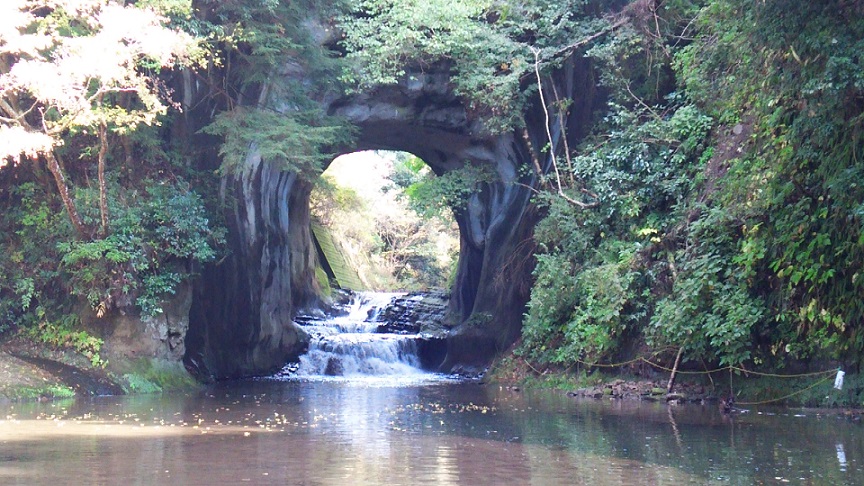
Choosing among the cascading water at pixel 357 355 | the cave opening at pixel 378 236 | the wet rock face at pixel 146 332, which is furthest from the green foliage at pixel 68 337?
the cave opening at pixel 378 236

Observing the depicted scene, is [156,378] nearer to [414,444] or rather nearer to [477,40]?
[414,444]

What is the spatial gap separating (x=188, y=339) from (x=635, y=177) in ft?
31.4

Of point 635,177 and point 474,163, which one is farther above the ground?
point 474,163

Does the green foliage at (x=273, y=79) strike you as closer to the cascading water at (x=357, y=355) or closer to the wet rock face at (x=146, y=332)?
the wet rock face at (x=146, y=332)

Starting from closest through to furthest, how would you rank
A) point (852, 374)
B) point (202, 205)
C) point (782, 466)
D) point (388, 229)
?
point (782, 466), point (852, 374), point (202, 205), point (388, 229)

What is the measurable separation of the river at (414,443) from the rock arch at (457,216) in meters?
Answer: 6.31

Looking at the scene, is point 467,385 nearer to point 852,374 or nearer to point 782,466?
point 852,374

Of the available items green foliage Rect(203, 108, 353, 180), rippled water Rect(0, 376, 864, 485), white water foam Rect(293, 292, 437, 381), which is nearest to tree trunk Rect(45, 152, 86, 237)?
green foliage Rect(203, 108, 353, 180)

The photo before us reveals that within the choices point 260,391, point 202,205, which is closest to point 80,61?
point 202,205

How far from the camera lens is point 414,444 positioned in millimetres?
8234

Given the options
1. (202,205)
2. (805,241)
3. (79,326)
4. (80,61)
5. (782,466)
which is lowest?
(782,466)

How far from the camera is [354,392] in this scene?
15766mm

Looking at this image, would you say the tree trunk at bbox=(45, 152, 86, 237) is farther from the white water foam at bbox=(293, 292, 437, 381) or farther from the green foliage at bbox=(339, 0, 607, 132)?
the white water foam at bbox=(293, 292, 437, 381)

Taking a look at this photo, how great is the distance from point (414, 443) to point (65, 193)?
906 cm
